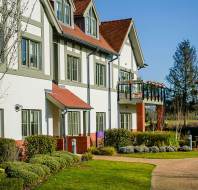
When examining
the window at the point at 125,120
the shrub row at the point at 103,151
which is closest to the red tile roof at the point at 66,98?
the shrub row at the point at 103,151

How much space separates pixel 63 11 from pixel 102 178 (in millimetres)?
14607

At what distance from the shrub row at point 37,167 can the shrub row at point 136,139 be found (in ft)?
34.7

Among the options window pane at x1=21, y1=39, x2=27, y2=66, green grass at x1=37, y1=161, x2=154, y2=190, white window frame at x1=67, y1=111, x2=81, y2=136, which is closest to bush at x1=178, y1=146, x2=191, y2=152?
white window frame at x1=67, y1=111, x2=81, y2=136

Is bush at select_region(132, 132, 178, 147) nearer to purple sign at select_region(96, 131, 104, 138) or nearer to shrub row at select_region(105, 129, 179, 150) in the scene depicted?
shrub row at select_region(105, 129, 179, 150)

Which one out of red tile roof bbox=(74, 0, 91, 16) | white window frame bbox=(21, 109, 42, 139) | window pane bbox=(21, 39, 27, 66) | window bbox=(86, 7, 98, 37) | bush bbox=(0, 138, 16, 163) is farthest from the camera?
window bbox=(86, 7, 98, 37)

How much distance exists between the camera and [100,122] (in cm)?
3291

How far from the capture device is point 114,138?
30.5 meters

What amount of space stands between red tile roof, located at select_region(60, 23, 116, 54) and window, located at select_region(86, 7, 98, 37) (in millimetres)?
521

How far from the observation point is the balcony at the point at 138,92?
3531 centimetres

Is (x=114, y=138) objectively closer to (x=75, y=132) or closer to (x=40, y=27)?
(x=75, y=132)

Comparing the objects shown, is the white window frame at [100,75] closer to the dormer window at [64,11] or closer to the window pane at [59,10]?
the dormer window at [64,11]

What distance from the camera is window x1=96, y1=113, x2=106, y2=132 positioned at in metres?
32.3

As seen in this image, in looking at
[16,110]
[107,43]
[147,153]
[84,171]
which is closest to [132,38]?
[107,43]

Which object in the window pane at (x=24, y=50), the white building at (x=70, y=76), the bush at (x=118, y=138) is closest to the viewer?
the white building at (x=70, y=76)
